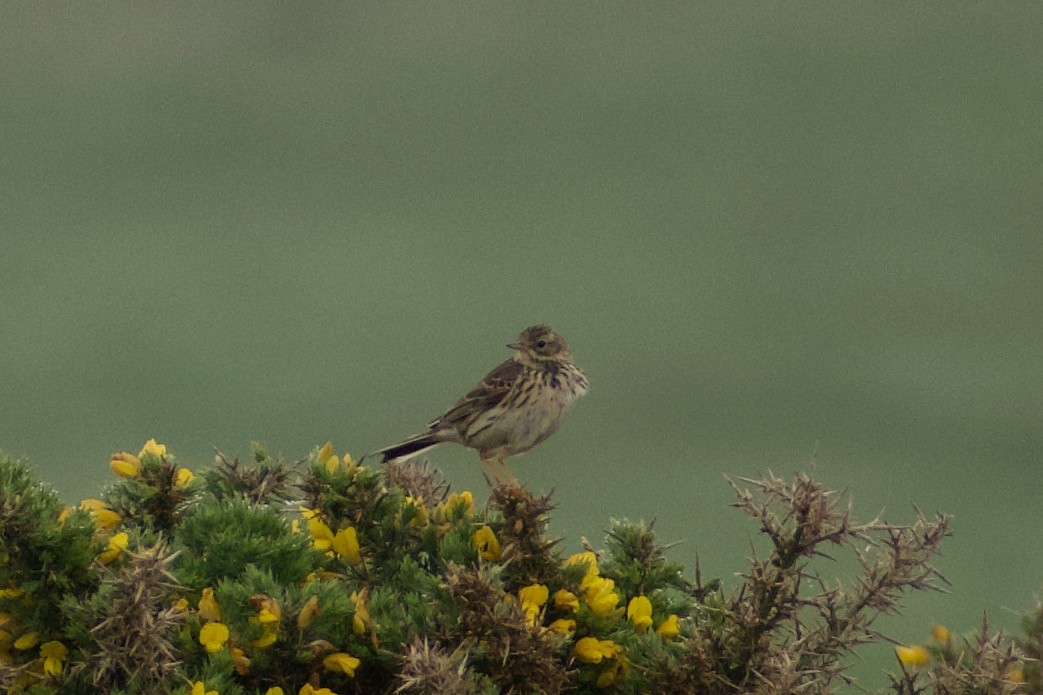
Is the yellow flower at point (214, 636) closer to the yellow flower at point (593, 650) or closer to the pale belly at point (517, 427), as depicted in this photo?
the yellow flower at point (593, 650)

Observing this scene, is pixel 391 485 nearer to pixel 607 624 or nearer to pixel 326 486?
pixel 326 486

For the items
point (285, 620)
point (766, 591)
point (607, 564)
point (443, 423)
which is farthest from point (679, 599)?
point (443, 423)

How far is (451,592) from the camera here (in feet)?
9.71

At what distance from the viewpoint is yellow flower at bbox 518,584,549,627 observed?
310cm

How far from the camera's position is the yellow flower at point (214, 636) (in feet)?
9.58

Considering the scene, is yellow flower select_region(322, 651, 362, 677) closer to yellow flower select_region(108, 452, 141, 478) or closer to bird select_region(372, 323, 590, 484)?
yellow flower select_region(108, 452, 141, 478)

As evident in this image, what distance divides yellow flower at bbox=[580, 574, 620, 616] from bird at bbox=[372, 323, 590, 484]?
1.94 meters

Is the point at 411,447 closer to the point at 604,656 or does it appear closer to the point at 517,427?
the point at 517,427

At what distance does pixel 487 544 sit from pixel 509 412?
2134 millimetres

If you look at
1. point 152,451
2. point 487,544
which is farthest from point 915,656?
point 152,451

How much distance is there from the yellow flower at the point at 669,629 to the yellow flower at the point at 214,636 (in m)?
0.94

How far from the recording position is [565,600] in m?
3.17

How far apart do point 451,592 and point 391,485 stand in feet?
3.00

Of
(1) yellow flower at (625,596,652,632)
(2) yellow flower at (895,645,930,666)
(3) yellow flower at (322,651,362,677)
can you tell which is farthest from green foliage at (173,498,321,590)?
(2) yellow flower at (895,645,930,666)
